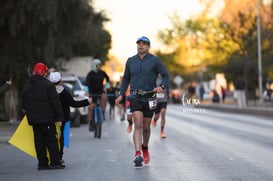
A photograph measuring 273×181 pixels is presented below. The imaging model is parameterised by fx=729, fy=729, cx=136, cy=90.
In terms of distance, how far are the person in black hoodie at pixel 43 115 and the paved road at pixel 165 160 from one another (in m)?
0.30

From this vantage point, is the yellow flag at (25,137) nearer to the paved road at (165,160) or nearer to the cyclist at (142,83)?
the paved road at (165,160)

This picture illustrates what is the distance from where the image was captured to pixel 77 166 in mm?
11938

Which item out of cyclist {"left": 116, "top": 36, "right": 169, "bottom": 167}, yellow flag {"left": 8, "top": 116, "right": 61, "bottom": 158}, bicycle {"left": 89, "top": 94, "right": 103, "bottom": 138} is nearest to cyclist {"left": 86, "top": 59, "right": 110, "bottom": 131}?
bicycle {"left": 89, "top": 94, "right": 103, "bottom": 138}

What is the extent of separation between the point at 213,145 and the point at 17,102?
13444 mm

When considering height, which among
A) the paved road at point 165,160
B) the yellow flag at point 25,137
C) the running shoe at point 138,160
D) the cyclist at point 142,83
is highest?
the cyclist at point 142,83

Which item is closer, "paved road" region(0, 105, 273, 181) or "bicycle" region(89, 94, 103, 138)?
"paved road" region(0, 105, 273, 181)

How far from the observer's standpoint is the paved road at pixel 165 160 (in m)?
10.4

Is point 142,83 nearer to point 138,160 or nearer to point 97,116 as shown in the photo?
point 138,160

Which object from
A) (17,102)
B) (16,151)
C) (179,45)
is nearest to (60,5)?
(17,102)

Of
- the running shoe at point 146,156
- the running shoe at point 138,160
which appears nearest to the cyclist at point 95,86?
the running shoe at point 146,156

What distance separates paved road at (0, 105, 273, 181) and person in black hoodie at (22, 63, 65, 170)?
30 centimetres

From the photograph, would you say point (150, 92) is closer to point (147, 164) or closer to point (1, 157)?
point (147, 164)

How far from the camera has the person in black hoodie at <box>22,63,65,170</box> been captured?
38.1ft

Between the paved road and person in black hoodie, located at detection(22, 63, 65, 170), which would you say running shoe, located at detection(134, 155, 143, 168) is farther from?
person in black hoodie, located at detection(22, 63, 65, 170)
